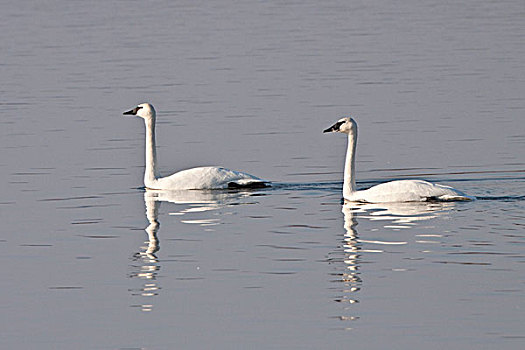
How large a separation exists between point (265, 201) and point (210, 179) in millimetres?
1438

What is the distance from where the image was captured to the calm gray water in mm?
11680

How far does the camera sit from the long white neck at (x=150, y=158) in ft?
65.2

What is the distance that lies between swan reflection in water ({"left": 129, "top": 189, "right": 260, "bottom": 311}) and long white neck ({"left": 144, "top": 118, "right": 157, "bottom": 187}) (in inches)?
12.9

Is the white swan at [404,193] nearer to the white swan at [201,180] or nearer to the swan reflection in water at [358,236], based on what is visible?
the swan reflection in water at [358,236]

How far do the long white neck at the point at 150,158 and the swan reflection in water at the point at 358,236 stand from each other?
132 inches

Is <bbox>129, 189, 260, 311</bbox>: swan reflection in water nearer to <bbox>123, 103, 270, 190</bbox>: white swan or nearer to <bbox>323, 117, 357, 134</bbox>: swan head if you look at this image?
<bbox>123, 103, 270, 190</bbox>: white swan

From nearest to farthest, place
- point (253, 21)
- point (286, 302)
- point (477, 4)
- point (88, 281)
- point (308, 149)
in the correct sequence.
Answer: point (286, 302)
point (88, 281)
point (308, 149)
point (253, 21)
point (477, 4)

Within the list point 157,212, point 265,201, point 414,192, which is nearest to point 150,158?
point 157,212

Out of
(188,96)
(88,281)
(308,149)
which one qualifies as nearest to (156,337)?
(88,281)

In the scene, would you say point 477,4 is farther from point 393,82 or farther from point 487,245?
point 487,245

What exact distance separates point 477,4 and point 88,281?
4541cm

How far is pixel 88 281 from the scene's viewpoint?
43.9ft

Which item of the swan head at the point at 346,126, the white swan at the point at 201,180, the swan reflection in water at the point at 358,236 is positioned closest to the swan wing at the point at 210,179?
the white swan at the point at 201,180

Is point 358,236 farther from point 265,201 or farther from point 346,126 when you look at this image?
point 346,126
